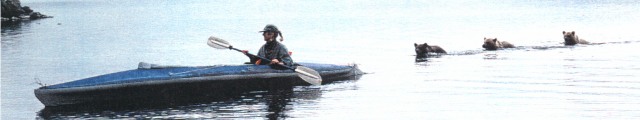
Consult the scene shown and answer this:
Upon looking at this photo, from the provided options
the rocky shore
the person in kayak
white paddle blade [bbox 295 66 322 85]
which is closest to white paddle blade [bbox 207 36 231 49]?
the person in kayak

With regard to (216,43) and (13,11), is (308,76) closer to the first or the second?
(216,43)

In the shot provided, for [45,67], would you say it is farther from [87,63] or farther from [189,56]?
[189,56]

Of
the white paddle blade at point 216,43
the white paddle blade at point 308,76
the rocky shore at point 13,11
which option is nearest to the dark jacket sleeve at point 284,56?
the white paddle blade at point 308,76

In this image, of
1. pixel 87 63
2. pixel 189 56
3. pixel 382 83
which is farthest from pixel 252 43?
pixel 382 83

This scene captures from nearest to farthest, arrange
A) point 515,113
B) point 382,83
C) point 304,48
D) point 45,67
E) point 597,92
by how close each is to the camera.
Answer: point 515,113 < point 597,92 < point 382,83 < point 45,67 < point 304,48

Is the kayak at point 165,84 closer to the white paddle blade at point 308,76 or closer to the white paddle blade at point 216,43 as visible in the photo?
the white paddle blade at point 308,76

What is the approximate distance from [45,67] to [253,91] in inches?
737

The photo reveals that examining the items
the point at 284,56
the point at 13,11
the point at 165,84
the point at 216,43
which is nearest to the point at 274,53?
the point at 284,56

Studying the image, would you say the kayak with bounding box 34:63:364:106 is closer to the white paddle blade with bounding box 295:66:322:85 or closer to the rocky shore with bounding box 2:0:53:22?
the white paddle blade with bounding box 295:66:322:85

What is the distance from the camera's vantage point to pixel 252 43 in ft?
217

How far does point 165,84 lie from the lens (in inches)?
914

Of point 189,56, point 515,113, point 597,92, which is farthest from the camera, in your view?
point 189,56

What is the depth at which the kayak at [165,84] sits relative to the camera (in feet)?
72.6

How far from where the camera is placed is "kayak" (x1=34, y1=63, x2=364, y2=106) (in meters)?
22.1
